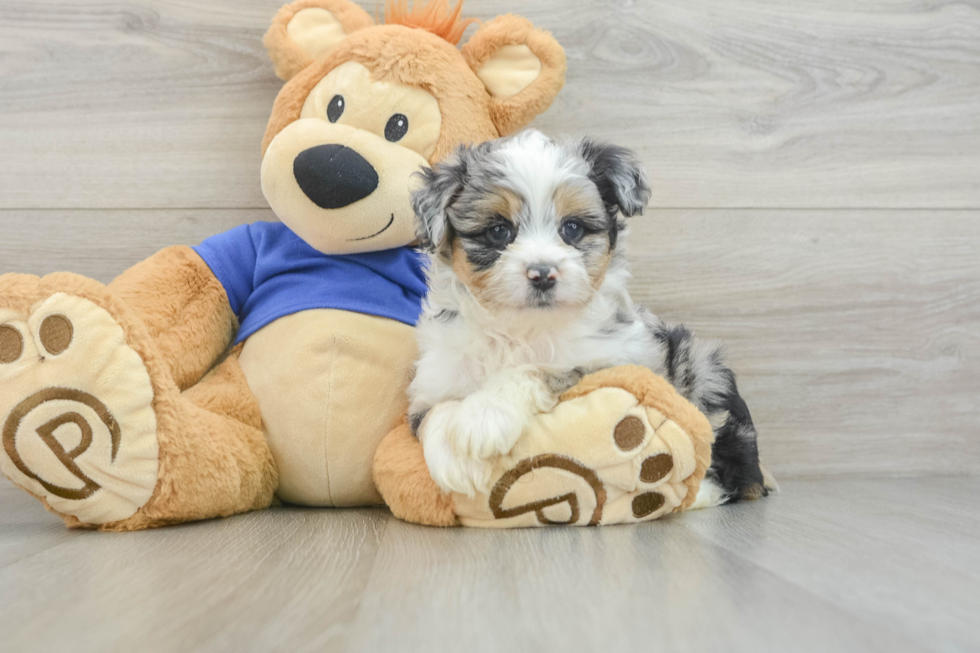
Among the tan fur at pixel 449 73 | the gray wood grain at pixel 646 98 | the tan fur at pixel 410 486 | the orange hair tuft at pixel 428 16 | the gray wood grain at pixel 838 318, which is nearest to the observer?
the tan fur at pixel 410 486

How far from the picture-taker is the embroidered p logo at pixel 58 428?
1.41 m

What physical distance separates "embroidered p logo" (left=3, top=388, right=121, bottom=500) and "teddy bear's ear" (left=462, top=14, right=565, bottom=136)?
1.21 meters

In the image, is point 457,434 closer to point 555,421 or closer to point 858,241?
point 555,421

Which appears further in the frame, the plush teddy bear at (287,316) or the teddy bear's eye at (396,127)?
the teddy bear's eye at (396,127)

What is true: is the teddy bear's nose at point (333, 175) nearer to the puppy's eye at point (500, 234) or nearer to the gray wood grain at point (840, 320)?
the puppy's eye at point (500, 234)

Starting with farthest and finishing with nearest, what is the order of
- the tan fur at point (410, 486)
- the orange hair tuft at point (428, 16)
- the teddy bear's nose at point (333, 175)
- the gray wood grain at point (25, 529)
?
the orange hair tuft at point (428, 16), the teddy bear's nose at point (333, 175), the tan fur at point (410, 486), the gray wood grain at point (25, 529)

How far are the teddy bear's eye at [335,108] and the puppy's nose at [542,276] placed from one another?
727mm

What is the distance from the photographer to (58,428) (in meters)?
1.43

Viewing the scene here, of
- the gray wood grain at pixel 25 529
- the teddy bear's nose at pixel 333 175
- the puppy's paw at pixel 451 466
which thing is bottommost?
the gray wood grain at pixel 25 529

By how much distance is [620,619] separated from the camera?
3.06 feet

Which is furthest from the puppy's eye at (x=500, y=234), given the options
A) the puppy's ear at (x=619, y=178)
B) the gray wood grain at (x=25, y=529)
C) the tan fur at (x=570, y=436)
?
the gray wood grain at (x=25, y=529)

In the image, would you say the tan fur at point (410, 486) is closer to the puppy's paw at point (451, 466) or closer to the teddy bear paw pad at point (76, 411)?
the puppy's paw at point (451, 466)

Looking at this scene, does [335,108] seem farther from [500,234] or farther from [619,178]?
[619,178]

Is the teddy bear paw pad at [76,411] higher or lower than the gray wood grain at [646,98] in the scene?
lower
